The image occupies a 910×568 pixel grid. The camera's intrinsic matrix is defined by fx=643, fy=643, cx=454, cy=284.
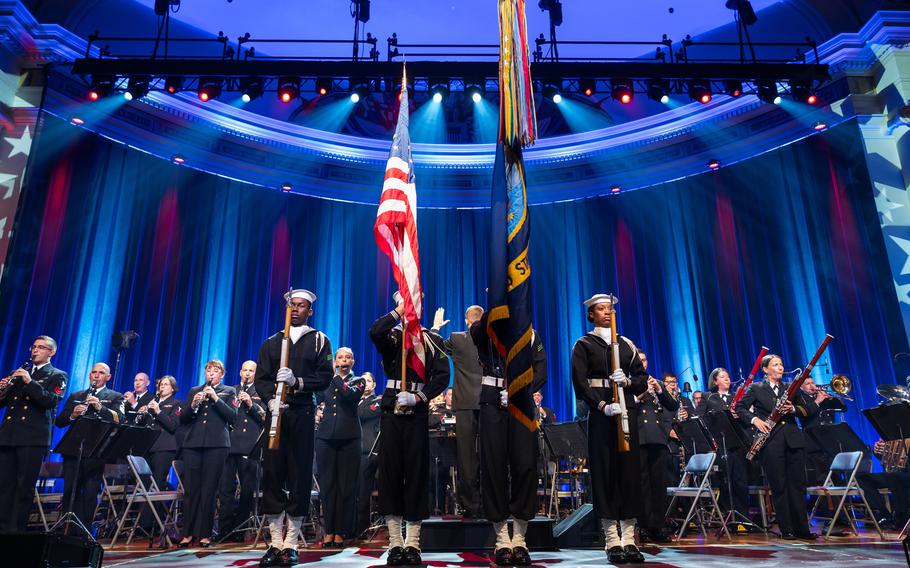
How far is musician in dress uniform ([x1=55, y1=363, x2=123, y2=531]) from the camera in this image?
6.94 meters

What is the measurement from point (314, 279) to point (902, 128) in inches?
489

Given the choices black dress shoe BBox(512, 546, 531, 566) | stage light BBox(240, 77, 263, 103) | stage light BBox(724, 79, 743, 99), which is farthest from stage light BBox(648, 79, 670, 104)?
black dress shoe BBox(512, 546, 531, 566)

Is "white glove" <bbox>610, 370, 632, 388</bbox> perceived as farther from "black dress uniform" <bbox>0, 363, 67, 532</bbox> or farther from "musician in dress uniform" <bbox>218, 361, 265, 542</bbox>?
"black dress uniform" <bbox>0, 363, 67, 532</bbox>

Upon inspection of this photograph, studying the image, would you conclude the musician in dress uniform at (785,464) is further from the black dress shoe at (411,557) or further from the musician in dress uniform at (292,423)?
the musician in dress uniform at (292,423)

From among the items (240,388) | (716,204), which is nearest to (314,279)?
(240,388)

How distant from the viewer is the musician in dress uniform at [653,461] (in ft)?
21.0

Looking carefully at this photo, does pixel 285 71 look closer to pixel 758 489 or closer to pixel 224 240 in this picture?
pixel 224 240

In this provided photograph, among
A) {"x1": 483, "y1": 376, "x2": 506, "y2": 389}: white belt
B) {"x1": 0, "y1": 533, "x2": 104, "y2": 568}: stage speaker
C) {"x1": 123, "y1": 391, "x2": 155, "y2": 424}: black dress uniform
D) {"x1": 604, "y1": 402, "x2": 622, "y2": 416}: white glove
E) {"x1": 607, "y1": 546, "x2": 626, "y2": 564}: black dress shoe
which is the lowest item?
{"x1": 607, "y1": 546, "x2": 626, "y2": 564}: black dress shoe

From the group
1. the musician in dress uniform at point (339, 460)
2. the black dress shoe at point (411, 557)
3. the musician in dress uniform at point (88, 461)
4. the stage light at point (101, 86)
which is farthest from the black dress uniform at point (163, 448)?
the stage light at point (101, 86)

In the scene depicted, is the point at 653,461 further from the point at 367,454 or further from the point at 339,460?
the point at 367,454

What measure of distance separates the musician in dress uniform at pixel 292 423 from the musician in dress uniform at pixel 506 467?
4.64 ft

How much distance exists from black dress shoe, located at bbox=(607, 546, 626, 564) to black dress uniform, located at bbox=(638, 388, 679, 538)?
1.85m

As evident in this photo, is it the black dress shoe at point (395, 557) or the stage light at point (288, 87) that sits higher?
the stage light at point (288, 87)

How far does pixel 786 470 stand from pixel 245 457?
6.21 metres
